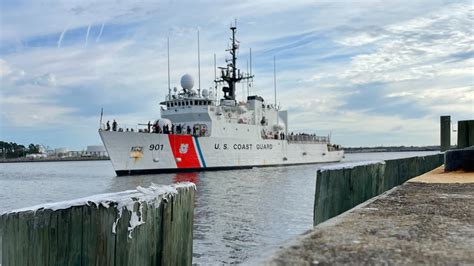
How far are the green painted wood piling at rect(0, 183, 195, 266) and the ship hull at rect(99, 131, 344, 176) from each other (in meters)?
30.7

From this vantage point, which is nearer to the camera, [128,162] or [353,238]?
[353,238]

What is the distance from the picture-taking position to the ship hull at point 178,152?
106 ft

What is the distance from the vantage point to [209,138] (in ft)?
120

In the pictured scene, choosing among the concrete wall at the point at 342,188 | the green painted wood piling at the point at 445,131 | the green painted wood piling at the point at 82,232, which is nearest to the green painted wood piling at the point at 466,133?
the concrete wall at the point at 342,188

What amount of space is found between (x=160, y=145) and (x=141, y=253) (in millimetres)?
31357

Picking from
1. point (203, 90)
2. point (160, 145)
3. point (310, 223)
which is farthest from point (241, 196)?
point (203, 90)

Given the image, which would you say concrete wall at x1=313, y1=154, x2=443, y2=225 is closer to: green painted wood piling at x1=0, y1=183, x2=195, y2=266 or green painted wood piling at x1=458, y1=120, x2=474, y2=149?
green painted wood piling at x1=0, y1=183, x2=195, y2=266

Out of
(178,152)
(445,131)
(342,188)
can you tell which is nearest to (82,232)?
(342,188)

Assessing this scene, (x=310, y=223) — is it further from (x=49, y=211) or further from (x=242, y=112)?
(x=242, y=112)

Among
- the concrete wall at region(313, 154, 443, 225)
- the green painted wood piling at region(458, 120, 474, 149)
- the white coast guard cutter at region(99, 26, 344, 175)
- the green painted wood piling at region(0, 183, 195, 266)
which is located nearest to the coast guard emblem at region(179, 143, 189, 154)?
the white coast guard cutter at region(99, 26, 344, 175)

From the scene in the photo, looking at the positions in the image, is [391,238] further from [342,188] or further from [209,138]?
[209,138]

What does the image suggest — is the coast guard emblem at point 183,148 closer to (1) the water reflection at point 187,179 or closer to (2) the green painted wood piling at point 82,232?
(1) the water reflection at point 187,179

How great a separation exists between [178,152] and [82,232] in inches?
1267

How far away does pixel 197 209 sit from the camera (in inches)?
538
